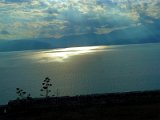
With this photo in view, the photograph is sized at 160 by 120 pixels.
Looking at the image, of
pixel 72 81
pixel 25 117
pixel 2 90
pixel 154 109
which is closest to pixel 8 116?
pixel 25 117

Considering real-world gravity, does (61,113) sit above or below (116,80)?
below

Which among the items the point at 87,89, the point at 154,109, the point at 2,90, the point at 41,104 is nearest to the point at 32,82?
the point at 2,90

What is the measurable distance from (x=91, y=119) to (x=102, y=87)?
73.4 m

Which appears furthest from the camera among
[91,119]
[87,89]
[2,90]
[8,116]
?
[2,90]

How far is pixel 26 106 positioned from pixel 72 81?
77.6m

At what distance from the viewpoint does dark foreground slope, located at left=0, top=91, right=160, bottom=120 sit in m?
35.4

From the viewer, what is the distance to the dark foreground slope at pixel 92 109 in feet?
116

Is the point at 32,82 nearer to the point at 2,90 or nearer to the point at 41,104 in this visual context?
the point at 2,90

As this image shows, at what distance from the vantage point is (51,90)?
4176 inches

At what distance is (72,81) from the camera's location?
121438mm

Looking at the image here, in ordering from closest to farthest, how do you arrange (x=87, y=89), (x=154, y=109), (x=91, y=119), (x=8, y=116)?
(x=91, y=119) < (x=154, y=109) < (x=8, y=116) < (x=87, y=89)

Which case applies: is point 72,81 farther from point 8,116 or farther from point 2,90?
point 8,116

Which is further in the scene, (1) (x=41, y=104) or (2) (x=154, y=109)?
(1) (x=41, y=104)

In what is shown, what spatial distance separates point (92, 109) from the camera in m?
39.4
